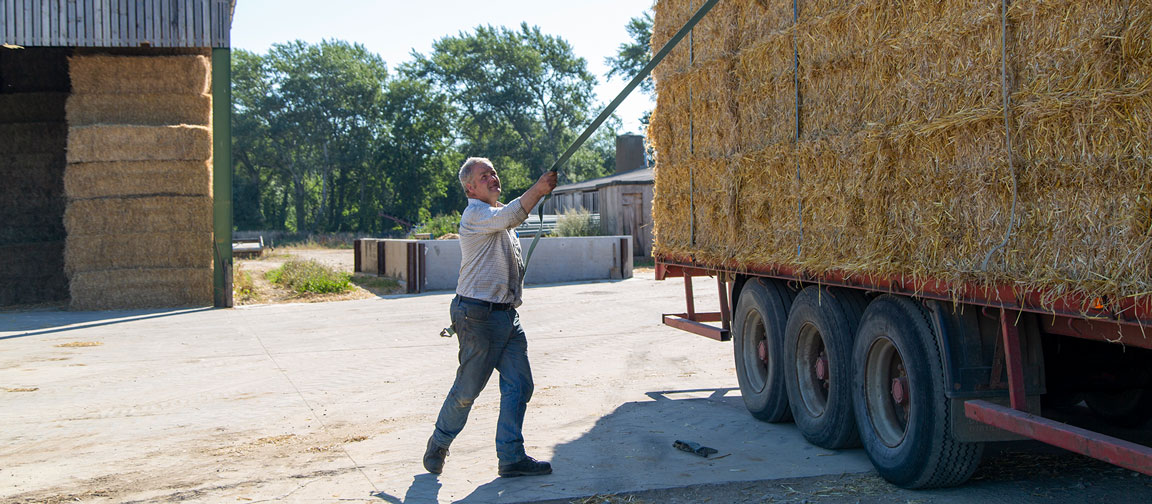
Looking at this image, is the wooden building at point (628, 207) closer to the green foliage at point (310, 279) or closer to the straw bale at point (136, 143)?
the green foliage at point (310, 279)

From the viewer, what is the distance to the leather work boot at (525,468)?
5441 millimetres

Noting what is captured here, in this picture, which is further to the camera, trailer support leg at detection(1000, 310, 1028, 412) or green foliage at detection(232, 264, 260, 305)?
green foliage at detection(232, 264, 260, 305)

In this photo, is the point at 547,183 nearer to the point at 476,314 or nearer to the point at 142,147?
the point at 476,314

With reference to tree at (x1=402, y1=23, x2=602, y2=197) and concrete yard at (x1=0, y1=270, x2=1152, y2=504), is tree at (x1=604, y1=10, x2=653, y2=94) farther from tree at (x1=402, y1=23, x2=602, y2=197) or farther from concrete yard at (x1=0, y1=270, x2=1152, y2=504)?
concrete yard at (x1=0, y1=270, x2=1152, y2=504)

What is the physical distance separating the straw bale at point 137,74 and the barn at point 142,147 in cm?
2

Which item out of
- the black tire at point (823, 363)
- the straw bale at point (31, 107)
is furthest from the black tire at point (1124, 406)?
the straw bale at point (31, 107)

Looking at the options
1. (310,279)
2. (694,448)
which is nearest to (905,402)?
(694,448)

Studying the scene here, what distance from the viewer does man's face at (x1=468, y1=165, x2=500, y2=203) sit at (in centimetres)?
556

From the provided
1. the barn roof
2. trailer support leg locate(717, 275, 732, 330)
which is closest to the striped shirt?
trailer support leg locate(717, 275, 732, 330)

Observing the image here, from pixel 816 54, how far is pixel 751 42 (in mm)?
1077

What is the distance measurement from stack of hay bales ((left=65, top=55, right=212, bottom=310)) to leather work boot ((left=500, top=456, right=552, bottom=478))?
12844 mm

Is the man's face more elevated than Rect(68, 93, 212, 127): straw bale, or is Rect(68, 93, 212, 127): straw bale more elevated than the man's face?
Rect(68, 93, 212, 127): straw bale

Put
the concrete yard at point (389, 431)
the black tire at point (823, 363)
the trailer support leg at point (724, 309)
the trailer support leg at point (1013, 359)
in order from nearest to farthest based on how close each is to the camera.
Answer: the trailer support leg at point (1013, 359) → the concrete yard at point (389, 431) → the black tire at point (823, 363) → the trailer support leg at point (724, 309)

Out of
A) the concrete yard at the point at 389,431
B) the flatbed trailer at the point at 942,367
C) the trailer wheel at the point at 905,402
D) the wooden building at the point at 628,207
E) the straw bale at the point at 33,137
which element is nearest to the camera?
the flatbed trailer at the point at 942,367
